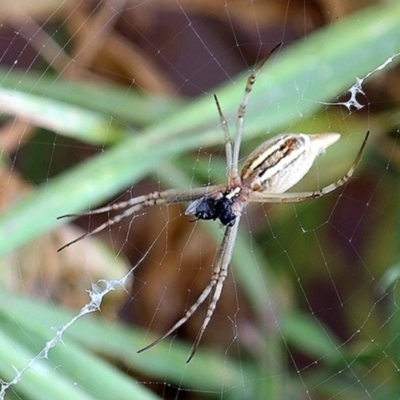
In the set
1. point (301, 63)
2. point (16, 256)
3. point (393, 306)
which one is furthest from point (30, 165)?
point (393, 306)

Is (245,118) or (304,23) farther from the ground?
(304,23)

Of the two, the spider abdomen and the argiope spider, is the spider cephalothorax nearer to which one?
the argiope spider

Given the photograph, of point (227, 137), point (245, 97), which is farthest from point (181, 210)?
point (245, 97)

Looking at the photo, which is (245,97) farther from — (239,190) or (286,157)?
(239,190)

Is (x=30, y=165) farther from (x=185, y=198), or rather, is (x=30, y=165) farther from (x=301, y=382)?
(x=301, y=382)

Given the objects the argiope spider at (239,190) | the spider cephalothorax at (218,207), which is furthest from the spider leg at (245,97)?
the spider cephalothorax at (218,207)

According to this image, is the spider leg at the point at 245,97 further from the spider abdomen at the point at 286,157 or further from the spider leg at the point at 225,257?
the spider leg at the point at 225,257
